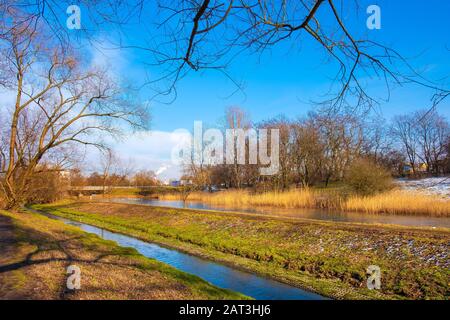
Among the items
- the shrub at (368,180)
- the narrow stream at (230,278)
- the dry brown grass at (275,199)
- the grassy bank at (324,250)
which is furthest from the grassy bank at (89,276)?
the shrub at (368,180)

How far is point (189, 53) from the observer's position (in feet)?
11.5

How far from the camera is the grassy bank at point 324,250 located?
315 inches

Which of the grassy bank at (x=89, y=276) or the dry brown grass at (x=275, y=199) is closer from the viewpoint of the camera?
the grassy bank at (x=89, y=276)

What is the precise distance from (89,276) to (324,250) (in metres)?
7.49

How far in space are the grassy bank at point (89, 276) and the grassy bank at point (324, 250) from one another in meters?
3.32

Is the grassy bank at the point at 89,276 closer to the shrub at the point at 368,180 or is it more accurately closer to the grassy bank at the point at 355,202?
the grassy bank at the point at 355,202

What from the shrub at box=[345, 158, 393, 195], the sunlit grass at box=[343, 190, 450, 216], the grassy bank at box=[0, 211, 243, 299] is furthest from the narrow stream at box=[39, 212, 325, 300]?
the shrub at box=[345, 158, 393, 195]

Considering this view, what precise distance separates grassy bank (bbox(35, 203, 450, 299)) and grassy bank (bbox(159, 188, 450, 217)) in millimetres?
8387

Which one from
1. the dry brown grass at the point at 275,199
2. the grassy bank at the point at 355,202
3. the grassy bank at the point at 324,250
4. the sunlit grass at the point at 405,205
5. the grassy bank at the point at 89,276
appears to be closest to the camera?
the grassy bank at the point at 89,276

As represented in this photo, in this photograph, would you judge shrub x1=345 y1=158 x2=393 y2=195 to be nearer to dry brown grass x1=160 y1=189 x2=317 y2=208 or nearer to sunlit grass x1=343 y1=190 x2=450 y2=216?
dry brown grass x1=160 y1=189 x2=317 y2=208

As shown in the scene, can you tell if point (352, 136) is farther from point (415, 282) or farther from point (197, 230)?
point (415, 282)

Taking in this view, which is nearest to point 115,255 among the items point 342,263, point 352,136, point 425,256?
point 342,263

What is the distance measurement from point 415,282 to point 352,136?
4047cm

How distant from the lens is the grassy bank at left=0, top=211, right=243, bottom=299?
553 centimetres
